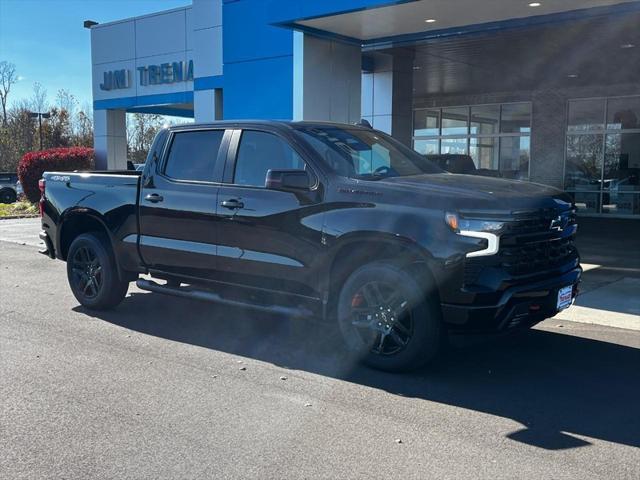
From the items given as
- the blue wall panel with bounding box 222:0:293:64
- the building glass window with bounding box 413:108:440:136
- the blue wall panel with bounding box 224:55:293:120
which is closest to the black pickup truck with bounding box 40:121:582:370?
the blue wall panel with bounding box 224:55:293:120

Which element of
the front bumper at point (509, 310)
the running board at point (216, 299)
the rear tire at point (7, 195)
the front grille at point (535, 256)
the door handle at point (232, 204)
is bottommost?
the rear tire at point (7, 195)

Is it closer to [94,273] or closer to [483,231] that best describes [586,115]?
[94,273]

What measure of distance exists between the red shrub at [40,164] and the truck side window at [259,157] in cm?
1875

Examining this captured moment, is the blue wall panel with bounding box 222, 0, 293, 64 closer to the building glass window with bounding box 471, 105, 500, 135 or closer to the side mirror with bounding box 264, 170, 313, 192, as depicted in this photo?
the side mirror with bounding box 264, 170, 313, 192

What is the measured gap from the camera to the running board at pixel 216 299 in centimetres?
580

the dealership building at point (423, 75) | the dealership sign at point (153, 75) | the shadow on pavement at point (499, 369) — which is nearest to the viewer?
the shadow on pavement at point (499, 369)

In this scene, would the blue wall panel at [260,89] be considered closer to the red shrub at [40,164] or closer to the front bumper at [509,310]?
the front bumper at [509,310]

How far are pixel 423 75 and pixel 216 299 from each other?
1452cm

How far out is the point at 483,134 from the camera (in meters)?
23.9

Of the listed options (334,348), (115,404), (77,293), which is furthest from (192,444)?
(77,293)

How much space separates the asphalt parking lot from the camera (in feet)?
12.7

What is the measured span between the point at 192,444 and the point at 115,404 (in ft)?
3.13

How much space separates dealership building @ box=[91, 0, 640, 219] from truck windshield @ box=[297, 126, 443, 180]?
16.5 feet

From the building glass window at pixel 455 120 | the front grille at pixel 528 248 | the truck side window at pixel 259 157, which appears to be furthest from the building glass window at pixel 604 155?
the truck side window at pixel 259 157
